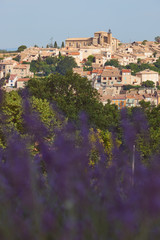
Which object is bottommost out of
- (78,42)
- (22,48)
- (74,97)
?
(74,97)

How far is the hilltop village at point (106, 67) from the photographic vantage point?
6083 centimetres

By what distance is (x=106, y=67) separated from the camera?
72562 mm

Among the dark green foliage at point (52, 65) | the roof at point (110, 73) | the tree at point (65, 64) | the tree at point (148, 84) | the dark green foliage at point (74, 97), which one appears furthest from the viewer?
the tree at point (65, 64)

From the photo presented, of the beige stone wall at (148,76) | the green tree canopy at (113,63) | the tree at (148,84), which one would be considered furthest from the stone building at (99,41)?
the tree at (148,84)

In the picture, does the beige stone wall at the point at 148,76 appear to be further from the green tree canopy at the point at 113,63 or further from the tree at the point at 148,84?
the green tree canopy at the point at 113,63

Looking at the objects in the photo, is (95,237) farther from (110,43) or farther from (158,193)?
(110,43)

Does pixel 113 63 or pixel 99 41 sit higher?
pixel 99 41

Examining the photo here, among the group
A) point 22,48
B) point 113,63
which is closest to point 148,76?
point 113,63

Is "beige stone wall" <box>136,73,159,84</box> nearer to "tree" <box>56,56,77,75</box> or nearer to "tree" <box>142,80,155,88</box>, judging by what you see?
"tree" <box>142,80,155,88</box>

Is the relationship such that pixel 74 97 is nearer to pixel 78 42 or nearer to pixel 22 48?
pixel 22 48

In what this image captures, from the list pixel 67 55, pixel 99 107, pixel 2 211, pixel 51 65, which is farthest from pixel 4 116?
pixel 67 55

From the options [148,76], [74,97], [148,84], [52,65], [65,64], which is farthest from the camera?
[52,65]

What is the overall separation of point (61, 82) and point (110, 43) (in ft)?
265

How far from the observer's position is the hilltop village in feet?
200
